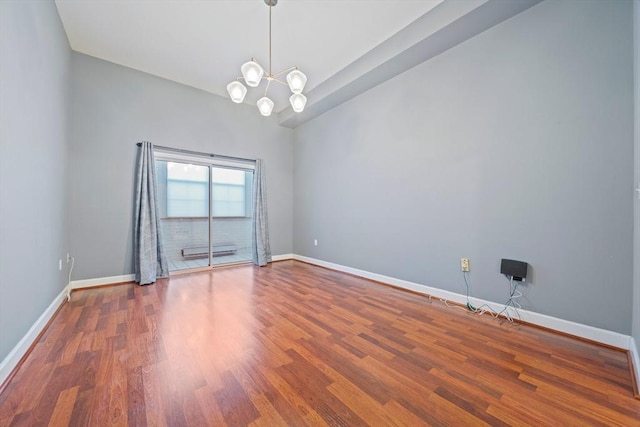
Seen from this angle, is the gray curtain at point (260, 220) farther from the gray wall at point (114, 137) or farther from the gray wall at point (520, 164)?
the gray wall at point (520, 164)

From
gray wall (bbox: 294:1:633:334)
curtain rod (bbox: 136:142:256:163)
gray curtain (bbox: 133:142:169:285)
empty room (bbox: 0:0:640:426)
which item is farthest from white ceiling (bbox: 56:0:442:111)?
gray curtain (bbox: 133:142:169:285)

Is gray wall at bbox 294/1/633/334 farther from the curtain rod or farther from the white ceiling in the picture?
the curtain rod

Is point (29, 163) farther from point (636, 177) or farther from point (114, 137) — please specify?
point (636, 177)

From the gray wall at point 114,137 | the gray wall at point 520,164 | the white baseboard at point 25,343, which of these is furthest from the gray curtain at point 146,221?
the gray wall at point 520,164

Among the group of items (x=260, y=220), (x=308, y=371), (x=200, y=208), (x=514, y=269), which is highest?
(x=200, y=208)

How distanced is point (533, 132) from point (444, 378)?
2.27m

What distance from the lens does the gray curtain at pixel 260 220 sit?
4.74 m

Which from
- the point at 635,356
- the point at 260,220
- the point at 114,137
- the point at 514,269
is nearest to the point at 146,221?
the point at 114,137

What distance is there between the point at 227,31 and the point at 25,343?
3.45 metres

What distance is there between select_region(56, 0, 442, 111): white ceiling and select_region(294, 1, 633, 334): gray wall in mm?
813

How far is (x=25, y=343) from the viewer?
171cm

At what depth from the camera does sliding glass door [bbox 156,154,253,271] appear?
4168mm

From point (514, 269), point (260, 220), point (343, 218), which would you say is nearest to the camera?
point (514, 269)

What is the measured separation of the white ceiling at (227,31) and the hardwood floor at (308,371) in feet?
10.5
